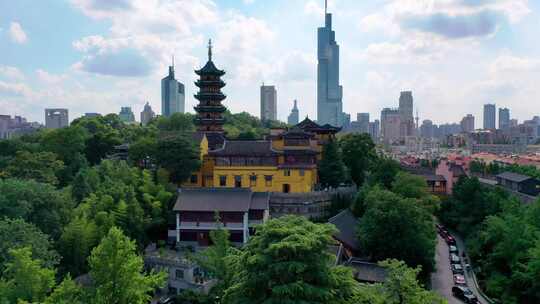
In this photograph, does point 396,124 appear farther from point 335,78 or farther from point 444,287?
point 444,287

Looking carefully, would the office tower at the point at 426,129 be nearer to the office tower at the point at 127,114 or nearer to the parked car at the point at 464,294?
the office tower at the point at 127,114

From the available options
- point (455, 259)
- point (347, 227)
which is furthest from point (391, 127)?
point (347, 227)

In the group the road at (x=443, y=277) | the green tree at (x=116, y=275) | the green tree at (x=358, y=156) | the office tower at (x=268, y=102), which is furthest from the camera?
the office tower at (x=268, y=102)

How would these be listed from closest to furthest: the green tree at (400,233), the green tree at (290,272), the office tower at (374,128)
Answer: the green tree at (290,272)
the green tree at (400,233)
the office tower at (374,128)

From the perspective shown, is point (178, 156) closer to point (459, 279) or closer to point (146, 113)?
point (459, 279)

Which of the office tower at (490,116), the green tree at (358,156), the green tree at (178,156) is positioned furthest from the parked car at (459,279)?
the office tower at (490,116)

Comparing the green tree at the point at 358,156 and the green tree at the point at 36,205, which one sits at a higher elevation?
the green tree at the point at 358,156
